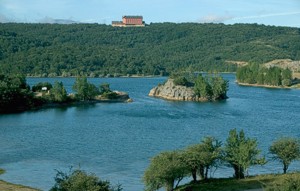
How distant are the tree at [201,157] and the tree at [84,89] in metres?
62.7

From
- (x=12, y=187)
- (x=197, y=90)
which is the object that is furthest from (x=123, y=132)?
(x=197, y=90)

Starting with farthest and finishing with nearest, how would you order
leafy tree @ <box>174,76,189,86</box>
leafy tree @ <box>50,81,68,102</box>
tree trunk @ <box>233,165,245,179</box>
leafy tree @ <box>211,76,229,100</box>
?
1. leafy tree @ <box>174,76,189,86</box>
2. leafy tree @ <box>211,76,229,100</box>
3. leafy tree @ <box>50,81,68,102</box>
4. tree trunk @ <box>233,165,245,179</box>

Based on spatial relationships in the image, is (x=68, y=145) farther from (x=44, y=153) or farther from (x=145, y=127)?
(x=145, y=127)

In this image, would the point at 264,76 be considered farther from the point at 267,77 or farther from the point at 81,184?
the point at 81,184

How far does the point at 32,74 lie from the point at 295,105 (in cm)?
10019

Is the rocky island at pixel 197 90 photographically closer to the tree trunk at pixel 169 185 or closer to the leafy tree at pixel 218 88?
the leafy tree at pixel 218 88

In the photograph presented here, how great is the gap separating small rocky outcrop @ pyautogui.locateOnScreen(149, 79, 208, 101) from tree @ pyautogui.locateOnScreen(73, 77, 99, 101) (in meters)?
18.4

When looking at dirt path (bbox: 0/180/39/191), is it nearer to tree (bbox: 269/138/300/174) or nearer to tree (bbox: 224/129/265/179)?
tree (bbox: 224/129/265/179)

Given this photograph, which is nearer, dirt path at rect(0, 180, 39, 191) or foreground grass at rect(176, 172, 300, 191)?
dirt path at rect(0, 180, 39, 191)

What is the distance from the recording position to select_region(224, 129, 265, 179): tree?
41.2 m

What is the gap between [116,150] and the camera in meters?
55.7

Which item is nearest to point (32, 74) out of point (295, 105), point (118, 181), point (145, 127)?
point (295, 105)

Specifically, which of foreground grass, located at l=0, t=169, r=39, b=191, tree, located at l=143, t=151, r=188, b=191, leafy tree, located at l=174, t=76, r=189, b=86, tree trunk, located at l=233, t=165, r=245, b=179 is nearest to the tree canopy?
leafy tree, located at l=174, t=76, r=189, b=86

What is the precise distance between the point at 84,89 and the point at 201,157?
2673 inches
